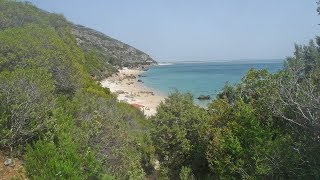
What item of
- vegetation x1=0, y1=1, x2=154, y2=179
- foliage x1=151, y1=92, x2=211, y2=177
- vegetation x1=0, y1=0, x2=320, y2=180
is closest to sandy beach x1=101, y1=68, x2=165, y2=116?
foliage x1=151, y1=92, x2=211, y2=177

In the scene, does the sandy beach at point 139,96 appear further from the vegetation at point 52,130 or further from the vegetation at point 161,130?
the vegetation at point 52,130

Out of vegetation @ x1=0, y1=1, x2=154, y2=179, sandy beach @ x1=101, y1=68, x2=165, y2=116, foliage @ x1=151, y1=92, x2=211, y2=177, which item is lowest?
sandy beach @ x1=101, y1=68, x2=165, y2=116

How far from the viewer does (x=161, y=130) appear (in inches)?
870

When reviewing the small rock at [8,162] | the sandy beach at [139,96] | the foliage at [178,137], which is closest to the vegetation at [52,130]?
the small rock at [8,162]

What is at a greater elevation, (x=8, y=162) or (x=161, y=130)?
(x=8, y=162)

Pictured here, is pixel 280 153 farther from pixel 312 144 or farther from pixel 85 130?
pixel 85 130

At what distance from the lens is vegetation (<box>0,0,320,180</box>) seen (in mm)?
13844

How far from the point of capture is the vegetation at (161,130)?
13.8 metres

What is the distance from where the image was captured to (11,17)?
124 feet

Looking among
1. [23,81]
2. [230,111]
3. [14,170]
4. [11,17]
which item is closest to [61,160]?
[14,170]

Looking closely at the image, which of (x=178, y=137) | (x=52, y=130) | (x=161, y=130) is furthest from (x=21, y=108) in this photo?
(x=178, y=137)

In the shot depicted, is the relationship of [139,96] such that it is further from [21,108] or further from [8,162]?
[8,162]

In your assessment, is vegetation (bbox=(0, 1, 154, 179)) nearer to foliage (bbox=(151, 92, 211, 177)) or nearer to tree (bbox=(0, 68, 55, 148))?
tree (bbox=(0, 68, 55, 148))

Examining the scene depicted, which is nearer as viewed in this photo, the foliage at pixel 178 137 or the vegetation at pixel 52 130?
the vegetation at pixel 52 130
